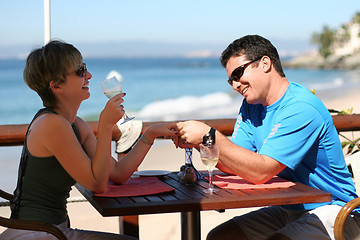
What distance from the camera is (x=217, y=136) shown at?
2.60 meters

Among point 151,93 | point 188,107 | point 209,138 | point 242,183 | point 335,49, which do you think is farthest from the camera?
point 335,49

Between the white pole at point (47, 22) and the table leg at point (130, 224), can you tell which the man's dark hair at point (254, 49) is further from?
the white pole at point (47, 22)

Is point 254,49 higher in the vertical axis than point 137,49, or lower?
lower

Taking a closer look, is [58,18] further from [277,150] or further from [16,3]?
[277,150]

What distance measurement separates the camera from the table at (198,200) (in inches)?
87.7

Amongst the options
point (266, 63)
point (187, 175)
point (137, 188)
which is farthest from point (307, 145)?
point (137, 188)

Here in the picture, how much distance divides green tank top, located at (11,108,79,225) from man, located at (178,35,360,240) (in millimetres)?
680

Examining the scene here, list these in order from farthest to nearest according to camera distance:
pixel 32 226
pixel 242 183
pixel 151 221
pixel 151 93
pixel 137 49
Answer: pixel 137 49
pixel 151 93
pixel 151 221
pixel 242 183
pixel 32 226

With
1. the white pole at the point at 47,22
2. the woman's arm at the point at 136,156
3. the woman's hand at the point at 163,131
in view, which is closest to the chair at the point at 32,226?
the woman's arm at the point at 136,156

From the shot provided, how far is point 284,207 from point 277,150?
1.44ft

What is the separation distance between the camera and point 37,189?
2.35 meters

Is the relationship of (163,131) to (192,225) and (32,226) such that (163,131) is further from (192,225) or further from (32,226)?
(32,226)

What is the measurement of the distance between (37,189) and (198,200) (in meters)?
0.69

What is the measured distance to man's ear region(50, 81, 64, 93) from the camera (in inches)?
95.0
